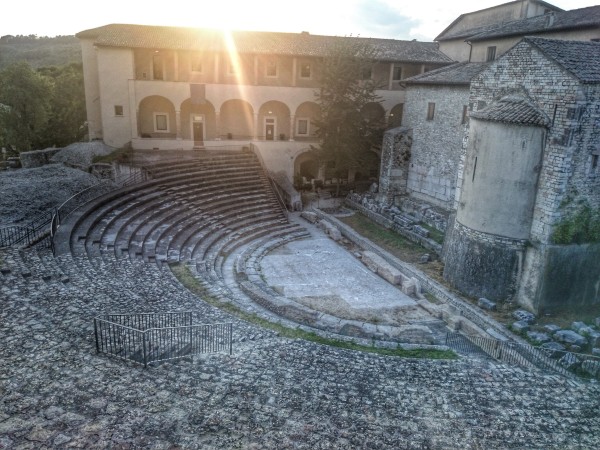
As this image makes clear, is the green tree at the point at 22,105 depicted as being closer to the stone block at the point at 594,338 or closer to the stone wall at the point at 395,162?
the stone wall at the point at 395,162

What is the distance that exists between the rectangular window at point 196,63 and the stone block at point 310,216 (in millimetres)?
13269

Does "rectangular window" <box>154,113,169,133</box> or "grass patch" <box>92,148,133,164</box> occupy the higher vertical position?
"rectangular window" <box>154,113,169,133</box>

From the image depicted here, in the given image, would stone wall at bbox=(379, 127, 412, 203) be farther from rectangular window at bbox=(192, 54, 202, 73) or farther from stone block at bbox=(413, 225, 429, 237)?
rectangular window at bbox=(192, 54, 202, 73)

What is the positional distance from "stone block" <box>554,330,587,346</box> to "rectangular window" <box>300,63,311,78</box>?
25876 millimetres

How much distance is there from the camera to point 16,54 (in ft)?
278

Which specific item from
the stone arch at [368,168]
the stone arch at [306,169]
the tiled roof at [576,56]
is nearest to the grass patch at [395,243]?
the stone arch at [368,168]

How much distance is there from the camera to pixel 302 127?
120 ft

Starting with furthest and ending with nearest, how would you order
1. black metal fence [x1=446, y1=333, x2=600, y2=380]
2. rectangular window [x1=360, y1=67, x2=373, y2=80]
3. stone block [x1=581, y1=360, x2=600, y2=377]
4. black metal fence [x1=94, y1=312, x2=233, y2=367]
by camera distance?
rectangular window [x1=360, y1=67, x2=373, y2=80], black metal fence [x1=446, y1=333, x2=600, y2=380], stone block [x1=581, y1=360, x2=600, y2=377], black metal fence [x1=94, y1=312, x2=233, y2=367]

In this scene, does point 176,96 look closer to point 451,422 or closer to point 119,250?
point 119,250

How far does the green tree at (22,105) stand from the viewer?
108ft

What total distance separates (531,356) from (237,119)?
91.8 ft

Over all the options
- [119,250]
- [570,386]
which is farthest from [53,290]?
[570,386]

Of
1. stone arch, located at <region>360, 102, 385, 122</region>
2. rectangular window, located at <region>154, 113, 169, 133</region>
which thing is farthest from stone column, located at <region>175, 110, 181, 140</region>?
stone arch, located at <region>360, 102, 385, 122</region>

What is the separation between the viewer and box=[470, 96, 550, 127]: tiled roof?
53.5 feet
